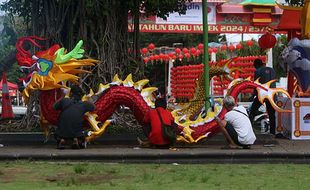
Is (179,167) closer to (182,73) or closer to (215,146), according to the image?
(215,146)

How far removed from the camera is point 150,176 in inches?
314

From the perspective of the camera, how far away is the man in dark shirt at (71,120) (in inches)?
416

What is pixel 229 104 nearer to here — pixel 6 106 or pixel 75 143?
pixel 75 143

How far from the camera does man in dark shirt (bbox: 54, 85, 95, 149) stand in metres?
10.6

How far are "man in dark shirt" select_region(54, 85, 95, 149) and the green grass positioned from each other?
1.27m

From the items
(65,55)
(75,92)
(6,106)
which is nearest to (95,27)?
(65,55)

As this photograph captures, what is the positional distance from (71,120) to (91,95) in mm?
848

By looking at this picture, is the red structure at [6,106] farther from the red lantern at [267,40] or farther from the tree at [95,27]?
the red lantern at [267,40]

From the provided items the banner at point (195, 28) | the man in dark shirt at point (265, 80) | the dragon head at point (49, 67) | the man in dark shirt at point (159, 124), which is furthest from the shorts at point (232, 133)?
the banner at point (195, 28)

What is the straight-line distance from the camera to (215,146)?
37.4 feet

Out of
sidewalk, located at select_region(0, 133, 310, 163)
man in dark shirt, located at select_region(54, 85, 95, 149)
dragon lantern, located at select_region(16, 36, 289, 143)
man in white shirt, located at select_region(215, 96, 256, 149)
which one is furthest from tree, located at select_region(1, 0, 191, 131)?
man in white shirt, located at select_region(215, 96, 256, 149)

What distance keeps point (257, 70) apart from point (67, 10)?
15.1ft

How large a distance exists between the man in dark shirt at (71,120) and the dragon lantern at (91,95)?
228 mm

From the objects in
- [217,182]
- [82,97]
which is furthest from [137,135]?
[217,182]
